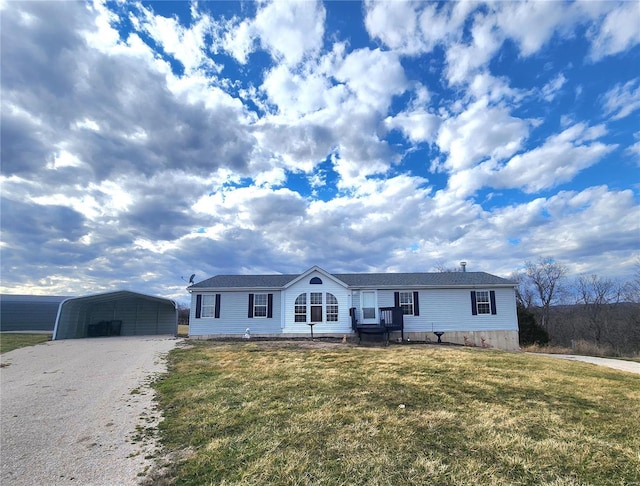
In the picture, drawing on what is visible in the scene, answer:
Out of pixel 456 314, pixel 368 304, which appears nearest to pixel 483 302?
pixel 456 314

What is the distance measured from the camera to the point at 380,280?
67.7ft

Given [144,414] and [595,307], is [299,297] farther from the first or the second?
[595,307]

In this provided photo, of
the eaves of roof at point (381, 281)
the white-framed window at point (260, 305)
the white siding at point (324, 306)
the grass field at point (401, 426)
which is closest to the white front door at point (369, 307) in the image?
the eaves of roof at point (381, 281)

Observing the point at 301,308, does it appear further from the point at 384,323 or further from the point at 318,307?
the point at 384,323

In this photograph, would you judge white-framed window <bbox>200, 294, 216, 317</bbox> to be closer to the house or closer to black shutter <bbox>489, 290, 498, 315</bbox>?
the house

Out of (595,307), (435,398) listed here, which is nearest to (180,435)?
(435,398)

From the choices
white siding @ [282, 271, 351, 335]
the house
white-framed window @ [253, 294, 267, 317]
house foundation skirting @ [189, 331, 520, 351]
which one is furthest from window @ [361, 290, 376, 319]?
white-framed window @ [253, 294, 267, 317]

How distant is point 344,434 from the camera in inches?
200

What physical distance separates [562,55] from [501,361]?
1003 cm

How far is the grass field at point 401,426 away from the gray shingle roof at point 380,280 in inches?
382

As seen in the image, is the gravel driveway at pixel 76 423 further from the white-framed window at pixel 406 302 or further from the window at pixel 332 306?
the white-framed window at pixel 406 302

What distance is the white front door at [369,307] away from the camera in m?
19.3

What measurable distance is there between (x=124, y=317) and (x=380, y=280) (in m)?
21.2

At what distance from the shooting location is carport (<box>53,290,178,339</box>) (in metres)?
26.0
